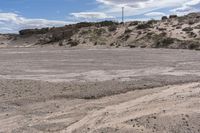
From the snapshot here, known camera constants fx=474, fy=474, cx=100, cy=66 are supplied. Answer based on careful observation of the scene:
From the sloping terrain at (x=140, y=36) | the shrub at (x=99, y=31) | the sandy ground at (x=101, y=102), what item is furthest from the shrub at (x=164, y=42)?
the sandy ground at (x=101, y=102)

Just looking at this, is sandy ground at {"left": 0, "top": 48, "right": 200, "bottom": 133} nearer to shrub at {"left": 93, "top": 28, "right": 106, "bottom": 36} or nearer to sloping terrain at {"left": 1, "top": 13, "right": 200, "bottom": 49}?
sloping terrain at {"left": 1, "top": 13, "right": 200, "bottom": 49}

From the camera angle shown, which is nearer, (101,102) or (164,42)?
(101,102)

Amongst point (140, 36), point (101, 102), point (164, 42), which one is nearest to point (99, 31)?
point (140, 36)

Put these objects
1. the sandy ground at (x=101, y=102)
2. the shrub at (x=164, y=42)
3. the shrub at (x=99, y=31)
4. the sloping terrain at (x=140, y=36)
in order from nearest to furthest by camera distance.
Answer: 1. the sandy ground at (x=101, y=102)
2. the shrub at (x=164, y=42)
3. the sloping terrain at (x=140, y=36)
4. the shrub at (x=99, y=31)

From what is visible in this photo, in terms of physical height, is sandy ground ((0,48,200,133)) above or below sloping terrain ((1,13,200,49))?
above

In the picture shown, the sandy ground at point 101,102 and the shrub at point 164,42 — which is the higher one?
the sandy ground at point 101,102

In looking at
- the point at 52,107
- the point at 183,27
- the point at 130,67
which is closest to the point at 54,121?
the point at 52,107

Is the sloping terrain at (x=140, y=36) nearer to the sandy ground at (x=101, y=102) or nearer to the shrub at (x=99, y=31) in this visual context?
the shrub at (x=99, y=31)

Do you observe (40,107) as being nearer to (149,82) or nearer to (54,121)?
(54,121)

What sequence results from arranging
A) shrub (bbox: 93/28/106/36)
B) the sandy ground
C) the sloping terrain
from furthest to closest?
1. shrub (bbox: 93/28/106/36)
2. the sloping terrain
3. the sandy ground

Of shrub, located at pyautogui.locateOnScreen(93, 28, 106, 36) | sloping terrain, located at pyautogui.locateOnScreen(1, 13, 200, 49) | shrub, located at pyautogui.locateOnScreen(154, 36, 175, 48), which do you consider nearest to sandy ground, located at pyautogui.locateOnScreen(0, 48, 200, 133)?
sloping terrain, located at pyautogui.locateOnScreen(1, 13, 200, 49)

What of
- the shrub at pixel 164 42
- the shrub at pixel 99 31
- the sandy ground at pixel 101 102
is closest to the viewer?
the sandy ground at pixel 101 102

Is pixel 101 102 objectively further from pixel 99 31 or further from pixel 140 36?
pixel 99 31

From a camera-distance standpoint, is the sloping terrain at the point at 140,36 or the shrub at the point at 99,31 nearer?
the sloping terrain at the point at 140,36
